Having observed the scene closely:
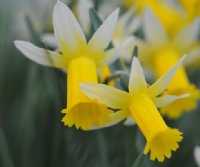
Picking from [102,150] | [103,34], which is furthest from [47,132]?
[103,34]

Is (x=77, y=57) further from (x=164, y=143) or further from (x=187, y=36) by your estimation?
(x=187, y=36)

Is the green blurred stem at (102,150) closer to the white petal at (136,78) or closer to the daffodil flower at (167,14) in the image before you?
the white petal at (136,78)

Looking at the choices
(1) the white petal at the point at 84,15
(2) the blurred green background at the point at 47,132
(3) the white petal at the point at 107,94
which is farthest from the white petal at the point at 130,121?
(1) the white petal at the point at 84,15

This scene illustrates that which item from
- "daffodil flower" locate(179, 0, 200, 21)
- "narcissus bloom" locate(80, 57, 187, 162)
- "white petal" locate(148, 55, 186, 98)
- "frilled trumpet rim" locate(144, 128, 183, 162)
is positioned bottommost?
"frilled trumpet rim" locate(144, 128, 183, 162)

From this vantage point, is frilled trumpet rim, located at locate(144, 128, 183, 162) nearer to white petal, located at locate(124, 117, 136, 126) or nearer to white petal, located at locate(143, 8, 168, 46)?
white petal, located at locate(124, 117, 136, 126)

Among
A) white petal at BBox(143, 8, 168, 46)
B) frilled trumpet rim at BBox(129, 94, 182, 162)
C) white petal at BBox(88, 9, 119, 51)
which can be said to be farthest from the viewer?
white petal at BBox(143, 8, 168, 46)

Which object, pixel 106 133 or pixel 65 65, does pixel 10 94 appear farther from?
pixel 65 65

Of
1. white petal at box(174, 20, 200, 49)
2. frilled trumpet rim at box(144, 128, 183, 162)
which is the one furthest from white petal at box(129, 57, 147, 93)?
white petal at box(174, 20, 200, 49)
